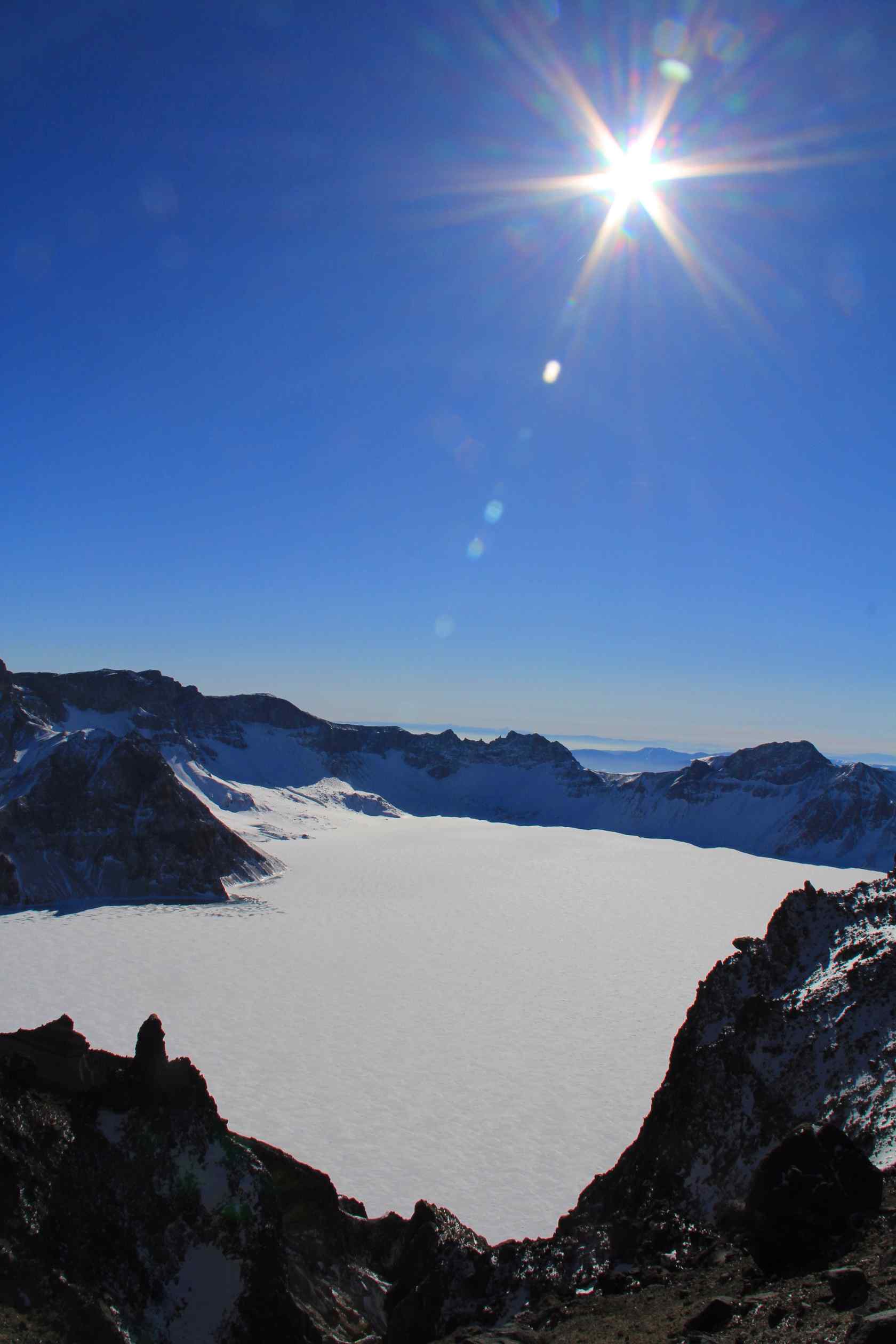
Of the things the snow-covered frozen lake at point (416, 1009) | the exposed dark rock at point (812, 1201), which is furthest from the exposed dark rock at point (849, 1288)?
the snow-covered frozen lake at point (416, 1009)

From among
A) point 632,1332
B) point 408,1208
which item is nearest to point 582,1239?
point 632,1332

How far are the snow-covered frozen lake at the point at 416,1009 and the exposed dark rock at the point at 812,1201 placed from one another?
1262 cm

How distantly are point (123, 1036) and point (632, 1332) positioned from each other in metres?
29.0

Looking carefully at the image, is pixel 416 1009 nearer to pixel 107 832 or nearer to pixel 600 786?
pixel 107 832

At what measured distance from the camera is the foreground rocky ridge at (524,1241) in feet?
32.2

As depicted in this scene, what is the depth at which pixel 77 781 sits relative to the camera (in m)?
69.6

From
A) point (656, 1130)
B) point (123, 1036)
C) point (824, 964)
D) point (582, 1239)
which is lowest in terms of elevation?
point (123, 1036)

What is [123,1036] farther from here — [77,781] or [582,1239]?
[77,781]

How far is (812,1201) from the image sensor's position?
32.0ft

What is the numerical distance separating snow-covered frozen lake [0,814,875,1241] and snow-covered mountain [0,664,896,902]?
852 cm

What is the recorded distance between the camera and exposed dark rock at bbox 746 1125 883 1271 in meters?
9.57

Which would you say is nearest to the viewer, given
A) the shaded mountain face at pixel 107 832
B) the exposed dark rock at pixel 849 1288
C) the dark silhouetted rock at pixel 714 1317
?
the exposed dark rock at pixel 849 1288

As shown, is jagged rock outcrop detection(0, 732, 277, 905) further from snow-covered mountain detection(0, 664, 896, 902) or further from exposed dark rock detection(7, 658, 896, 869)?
exposed dark rock detection(7, 658, 896, 869)

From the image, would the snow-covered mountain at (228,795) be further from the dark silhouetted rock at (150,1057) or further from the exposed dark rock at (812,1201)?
the exposed dark rock at (812,1201)
